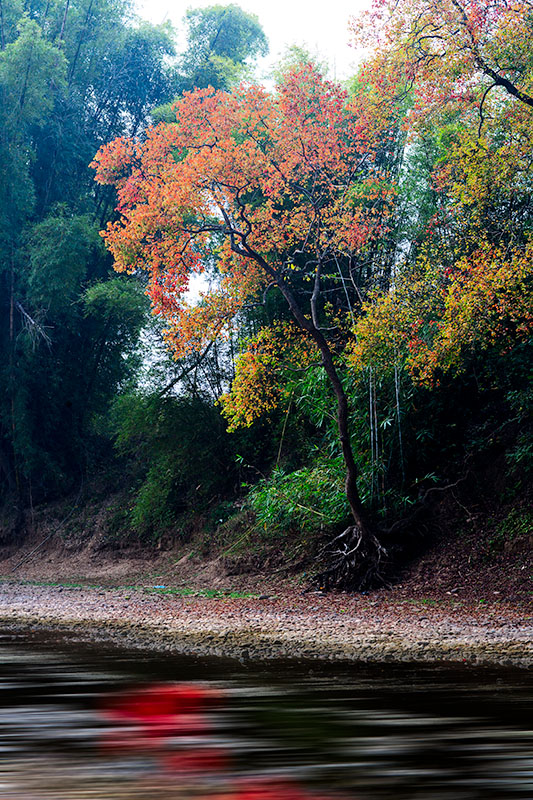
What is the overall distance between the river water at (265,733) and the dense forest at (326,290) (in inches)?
185

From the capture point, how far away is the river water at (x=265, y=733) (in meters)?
2.55

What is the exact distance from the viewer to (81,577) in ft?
47.1

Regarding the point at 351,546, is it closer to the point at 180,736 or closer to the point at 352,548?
the point at 352,548

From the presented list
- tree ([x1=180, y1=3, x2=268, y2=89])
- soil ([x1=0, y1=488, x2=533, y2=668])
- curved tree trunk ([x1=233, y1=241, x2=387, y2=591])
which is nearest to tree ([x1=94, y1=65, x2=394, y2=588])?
curved tree trunk ([x1=233, y1=241, x2=387, y2=591])

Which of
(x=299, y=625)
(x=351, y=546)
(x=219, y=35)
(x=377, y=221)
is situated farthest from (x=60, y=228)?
(x=299, y=625)

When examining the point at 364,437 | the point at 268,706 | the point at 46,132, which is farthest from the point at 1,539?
the point at 268,706

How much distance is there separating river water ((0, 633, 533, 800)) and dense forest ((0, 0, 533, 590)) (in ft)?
15.4

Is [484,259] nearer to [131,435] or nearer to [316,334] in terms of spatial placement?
[316,334]

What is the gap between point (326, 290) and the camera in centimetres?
1088

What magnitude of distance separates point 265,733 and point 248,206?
848cm

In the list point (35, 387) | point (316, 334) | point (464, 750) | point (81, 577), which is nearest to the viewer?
point (464, 750)

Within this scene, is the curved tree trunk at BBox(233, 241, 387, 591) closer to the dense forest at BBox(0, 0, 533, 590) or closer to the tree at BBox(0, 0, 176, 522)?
the dense forest at BBox(0, 0, 533, 590)

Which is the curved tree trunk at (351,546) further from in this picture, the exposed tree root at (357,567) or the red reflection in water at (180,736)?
the red reflection in water at (180,736)

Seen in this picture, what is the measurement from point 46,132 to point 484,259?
40.0 ft
